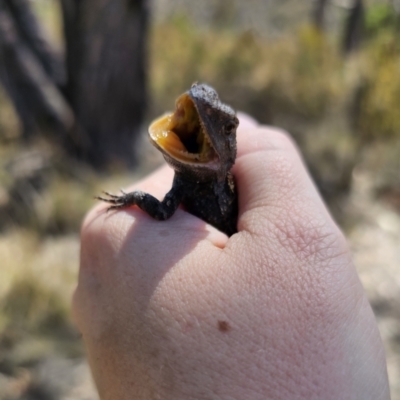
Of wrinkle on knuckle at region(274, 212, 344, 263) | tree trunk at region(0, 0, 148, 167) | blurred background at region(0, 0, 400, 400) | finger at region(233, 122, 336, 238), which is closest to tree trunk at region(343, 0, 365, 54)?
blurred background at region(0, 0, 400, 400)

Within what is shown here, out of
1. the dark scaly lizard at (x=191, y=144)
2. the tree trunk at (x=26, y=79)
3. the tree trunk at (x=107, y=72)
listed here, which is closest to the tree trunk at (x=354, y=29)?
the tree trunk at (x=107, y=72)

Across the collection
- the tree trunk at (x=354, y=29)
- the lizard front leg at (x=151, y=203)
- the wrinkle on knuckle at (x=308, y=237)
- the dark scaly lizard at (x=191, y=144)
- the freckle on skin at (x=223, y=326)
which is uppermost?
the tree trunk at (x=354, y=29)

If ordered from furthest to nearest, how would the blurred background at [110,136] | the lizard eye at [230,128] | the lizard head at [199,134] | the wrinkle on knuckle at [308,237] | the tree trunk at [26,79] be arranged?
1. the tree trunk at [26,79]
2. the blurred background at [110,136]
3. the lizard eye at [230,128]
4. the lizard head at [199,134]
5. the wrinkle on knuckle at [308,237]

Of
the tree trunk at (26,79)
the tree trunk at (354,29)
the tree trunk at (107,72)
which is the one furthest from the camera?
the tree trunk at (354,29)

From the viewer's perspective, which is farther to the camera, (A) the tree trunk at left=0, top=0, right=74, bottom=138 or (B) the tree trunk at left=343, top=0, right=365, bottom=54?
(B) the tree trunk at left=343, top=0, right=365, bottom=54

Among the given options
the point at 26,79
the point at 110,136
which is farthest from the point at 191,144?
the point at 26,79

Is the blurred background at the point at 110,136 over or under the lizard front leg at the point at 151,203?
over

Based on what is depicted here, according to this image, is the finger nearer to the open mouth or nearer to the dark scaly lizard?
the dark scaly lizard

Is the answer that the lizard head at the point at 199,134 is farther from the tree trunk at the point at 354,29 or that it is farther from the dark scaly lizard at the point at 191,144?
the tree trunk at the point at 354,29
